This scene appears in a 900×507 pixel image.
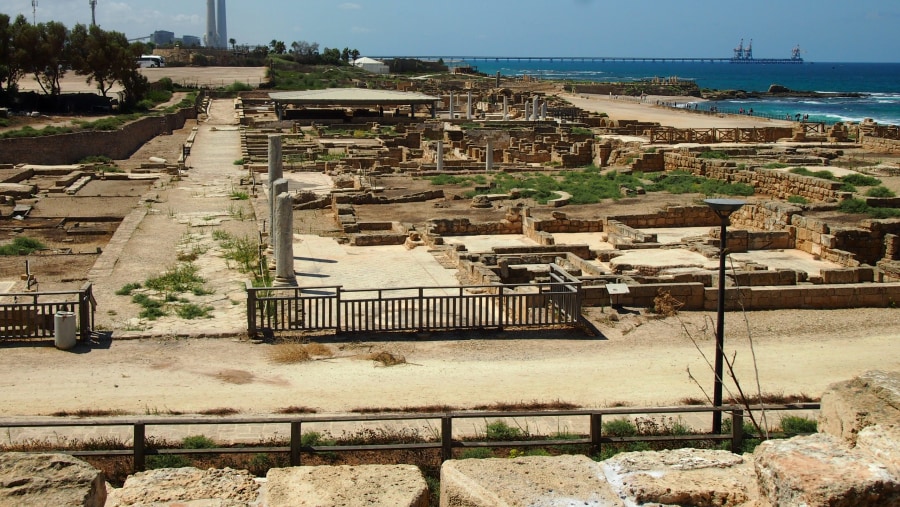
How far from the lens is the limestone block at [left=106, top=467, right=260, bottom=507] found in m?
5.89

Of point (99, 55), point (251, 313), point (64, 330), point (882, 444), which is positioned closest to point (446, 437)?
point (882, 444)

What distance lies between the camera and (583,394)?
12523 mm

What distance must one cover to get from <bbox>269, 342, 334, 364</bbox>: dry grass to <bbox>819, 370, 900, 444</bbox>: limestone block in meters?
9.05

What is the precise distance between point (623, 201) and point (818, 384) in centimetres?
1797

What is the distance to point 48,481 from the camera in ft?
18.3

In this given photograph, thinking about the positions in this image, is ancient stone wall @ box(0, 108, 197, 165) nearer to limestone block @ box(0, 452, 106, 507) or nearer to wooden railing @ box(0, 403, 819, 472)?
wooden railing @ box(0, 403, 819, 472)

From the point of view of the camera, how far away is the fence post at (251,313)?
49.1 feet

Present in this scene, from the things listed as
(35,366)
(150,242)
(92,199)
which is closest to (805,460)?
(35,366)

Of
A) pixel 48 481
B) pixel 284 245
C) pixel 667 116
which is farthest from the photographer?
pixel 667 116

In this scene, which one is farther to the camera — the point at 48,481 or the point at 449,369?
the point at 449,369

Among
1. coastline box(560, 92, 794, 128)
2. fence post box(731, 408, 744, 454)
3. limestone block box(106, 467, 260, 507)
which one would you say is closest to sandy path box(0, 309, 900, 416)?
fence post box(731, 408, 744, 454)

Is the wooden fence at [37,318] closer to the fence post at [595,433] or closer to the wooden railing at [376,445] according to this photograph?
the wooden railing at [376,445]

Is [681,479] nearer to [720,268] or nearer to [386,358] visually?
[720,268]

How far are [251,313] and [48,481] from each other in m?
9.49
